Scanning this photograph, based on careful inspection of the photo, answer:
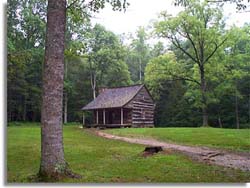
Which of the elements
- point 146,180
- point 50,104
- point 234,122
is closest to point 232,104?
point 234,122

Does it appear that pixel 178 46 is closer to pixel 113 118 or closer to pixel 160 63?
pixel 160 63

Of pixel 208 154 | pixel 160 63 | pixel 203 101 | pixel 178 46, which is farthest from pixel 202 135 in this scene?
pixel 178 46

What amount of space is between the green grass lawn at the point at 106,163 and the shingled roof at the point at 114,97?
1.20 feet

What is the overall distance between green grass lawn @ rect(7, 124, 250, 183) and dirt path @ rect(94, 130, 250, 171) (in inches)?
5.7

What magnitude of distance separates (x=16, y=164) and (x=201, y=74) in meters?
2.24

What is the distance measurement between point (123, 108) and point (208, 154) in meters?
1.33

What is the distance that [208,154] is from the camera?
148 inches

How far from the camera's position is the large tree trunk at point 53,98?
2969 millimetres

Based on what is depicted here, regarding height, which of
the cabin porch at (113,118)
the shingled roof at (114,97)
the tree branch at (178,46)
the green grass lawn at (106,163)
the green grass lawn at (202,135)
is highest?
the tree branch at (178,46)

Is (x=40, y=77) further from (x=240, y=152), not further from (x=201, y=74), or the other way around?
(x=240, y=152)

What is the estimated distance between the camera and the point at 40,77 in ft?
12.0

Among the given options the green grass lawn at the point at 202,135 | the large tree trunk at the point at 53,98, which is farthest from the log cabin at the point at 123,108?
the large tree trunk at the point at 53,98

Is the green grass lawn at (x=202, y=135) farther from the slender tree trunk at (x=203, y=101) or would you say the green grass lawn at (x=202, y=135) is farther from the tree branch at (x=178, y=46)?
the tree branch at (x=178, y=46)

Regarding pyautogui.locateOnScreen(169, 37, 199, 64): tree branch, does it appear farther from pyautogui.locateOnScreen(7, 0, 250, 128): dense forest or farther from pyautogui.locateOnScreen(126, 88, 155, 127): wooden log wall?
pyautogui.locateOnScreen(126, 88, 155, 127): wooden log wall
